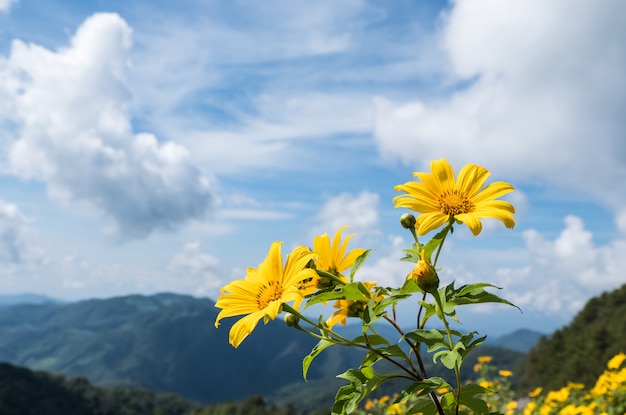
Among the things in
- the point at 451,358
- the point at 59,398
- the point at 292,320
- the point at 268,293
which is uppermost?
the point at 268,293

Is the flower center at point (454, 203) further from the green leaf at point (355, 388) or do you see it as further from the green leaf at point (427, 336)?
the green leaf at point (355, 388)

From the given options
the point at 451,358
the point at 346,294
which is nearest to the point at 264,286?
the point at 346,294

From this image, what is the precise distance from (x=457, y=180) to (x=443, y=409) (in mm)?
969

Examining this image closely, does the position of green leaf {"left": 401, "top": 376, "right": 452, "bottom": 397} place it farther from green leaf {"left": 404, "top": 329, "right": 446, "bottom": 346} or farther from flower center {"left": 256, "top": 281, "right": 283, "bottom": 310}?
flower center {"left": 256, "top": 281, "right": 283, "bottom": 310}

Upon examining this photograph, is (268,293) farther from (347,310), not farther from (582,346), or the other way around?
(582,346)

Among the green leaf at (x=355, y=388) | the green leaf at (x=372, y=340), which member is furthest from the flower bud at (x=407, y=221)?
the green leaf at (x=355, y=388)

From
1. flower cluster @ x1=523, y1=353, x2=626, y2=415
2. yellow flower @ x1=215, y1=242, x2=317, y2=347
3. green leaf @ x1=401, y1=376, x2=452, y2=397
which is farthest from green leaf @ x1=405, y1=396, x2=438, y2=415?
flower cluster @ x1=523, y1=353, x2=626, y2=415

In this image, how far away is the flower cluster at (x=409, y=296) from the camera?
6.34 feet

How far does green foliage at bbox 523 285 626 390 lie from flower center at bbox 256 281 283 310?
176ft

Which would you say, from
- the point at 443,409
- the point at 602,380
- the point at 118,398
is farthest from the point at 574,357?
the point at 118,398

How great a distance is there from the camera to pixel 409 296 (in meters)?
2.02

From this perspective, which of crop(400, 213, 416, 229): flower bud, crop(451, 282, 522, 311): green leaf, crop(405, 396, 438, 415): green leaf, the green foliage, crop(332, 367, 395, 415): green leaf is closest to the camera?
crop(451, 282, 522, 311): green leaf

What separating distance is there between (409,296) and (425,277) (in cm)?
14

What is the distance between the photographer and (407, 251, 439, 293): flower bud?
6.31 ft
